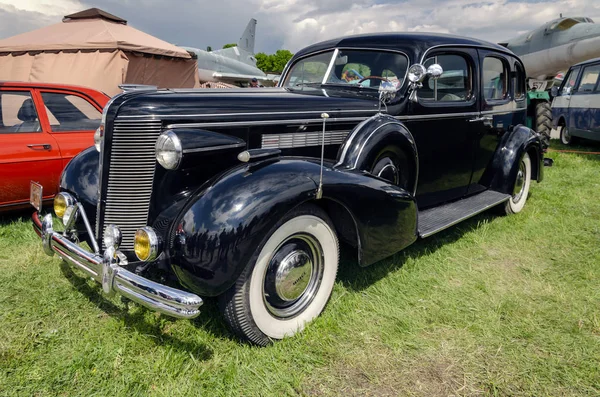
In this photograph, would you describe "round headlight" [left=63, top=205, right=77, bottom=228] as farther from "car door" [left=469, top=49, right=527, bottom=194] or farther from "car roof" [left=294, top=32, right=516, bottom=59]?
"car door" [left=469, top=49, right=527, bottom=194]

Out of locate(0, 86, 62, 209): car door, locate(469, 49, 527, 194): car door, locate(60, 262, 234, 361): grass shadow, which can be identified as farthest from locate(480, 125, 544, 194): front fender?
locate(0, 86, 62, 209): car door

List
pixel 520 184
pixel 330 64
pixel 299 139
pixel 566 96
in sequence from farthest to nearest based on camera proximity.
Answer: pixel 566 96 < pixel 520 184 < pixel 330 64 < pixel 299 139

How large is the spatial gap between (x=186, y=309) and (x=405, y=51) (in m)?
2.83

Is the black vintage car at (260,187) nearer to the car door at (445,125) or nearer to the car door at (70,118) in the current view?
the car door at (445,125)

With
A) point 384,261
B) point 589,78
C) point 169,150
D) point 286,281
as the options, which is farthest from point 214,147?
point 589,78

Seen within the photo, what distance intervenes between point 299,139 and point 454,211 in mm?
1811

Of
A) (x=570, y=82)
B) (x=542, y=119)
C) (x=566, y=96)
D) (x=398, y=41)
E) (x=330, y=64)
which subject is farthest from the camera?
Result: (x=570, y=82)

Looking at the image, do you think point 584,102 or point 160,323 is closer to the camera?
point 160,323

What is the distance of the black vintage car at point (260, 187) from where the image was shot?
6.89 ft

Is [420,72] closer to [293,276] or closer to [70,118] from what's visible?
A: [293,276]

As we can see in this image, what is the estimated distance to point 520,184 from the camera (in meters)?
4.86

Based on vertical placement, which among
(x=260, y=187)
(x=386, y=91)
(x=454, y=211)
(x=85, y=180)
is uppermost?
(x=386, y=91)

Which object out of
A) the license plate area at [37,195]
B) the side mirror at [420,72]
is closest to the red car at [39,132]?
the license plate area at [37,195]

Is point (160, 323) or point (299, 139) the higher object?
Answer: point (299, 139)
